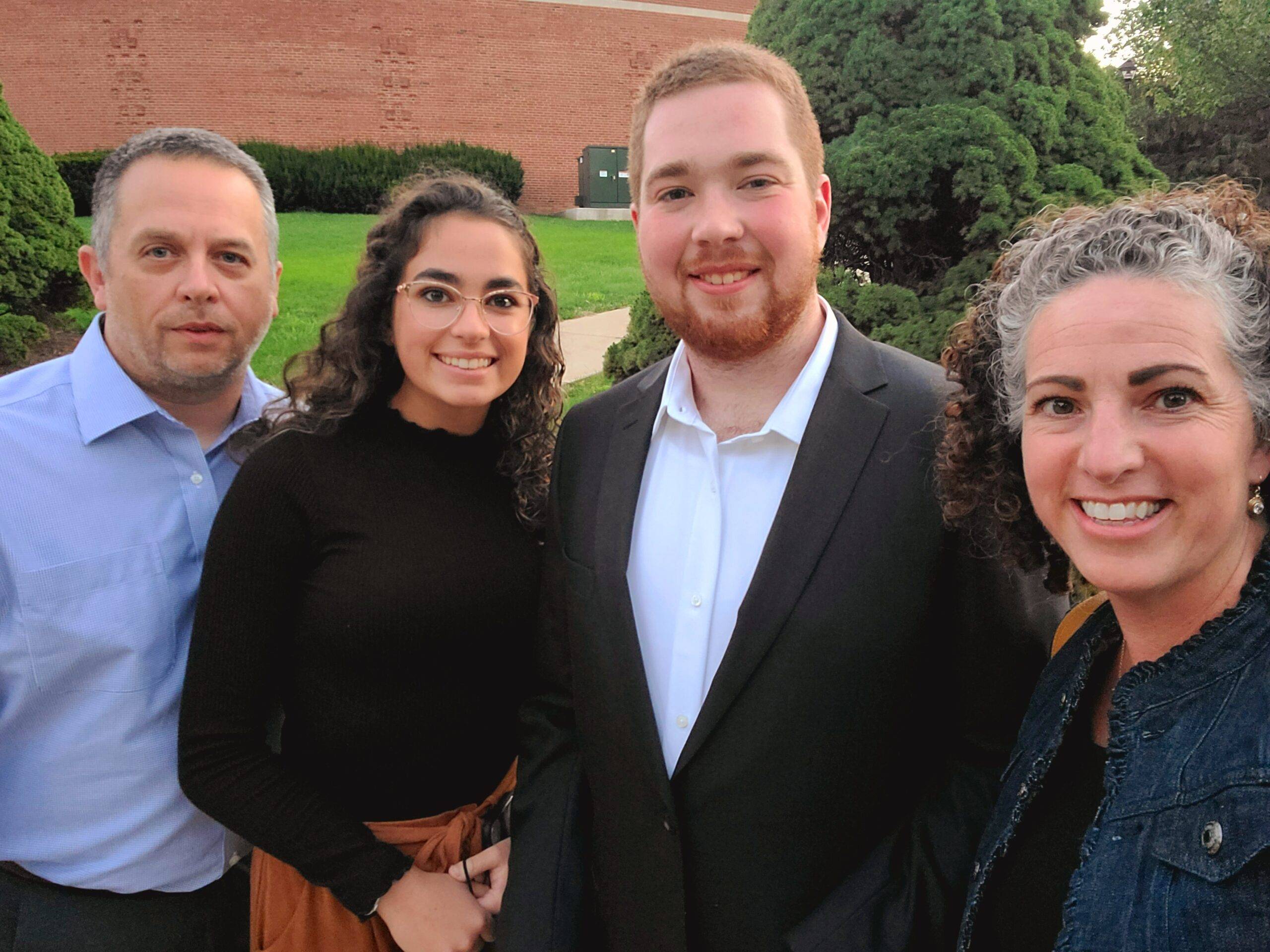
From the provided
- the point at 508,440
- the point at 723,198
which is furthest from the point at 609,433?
the point at 723,198

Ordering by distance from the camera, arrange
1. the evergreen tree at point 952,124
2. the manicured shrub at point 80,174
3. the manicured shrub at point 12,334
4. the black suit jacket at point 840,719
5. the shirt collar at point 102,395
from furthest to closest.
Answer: the manicured shrub at point 80,174 → the manicured shrub at point 12,334 → the evergreen tree at point 952,124 → the shirt collar at point 102,395 → the black suit jacket at point 840,719

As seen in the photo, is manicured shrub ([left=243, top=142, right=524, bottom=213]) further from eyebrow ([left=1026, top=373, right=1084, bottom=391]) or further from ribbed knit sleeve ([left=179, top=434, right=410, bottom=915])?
eyebrow ([left=1026, top=373, right=1084, bottom=391])

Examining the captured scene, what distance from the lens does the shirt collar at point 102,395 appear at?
7.52 feet

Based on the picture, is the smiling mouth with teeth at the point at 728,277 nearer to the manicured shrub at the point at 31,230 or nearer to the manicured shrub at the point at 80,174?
the manicured shrub at the point at 31,230

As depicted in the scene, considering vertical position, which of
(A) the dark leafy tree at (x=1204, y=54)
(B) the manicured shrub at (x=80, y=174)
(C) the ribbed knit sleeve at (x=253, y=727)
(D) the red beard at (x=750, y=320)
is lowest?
(C) the ribbed knit sleeve at (x=253, y=727)

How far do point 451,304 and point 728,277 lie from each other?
787 mm

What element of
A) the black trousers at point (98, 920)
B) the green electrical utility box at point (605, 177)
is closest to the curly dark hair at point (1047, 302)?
the black trousers at point (98, 920)

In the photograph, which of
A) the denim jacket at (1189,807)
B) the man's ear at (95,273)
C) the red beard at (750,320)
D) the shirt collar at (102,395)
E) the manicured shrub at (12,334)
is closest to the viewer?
the denim jacket at (1189,807)

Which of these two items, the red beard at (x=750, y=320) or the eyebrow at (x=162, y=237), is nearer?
the red beard at (x=750, y=320)

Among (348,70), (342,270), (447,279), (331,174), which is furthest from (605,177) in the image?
(447,279)

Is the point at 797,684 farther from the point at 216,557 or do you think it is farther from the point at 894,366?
the point at 216,557

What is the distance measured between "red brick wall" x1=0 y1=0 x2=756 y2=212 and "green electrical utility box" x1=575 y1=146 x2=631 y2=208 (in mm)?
1441

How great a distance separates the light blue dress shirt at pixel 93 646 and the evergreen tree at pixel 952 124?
291 centimetres

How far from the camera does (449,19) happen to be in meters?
23.2
